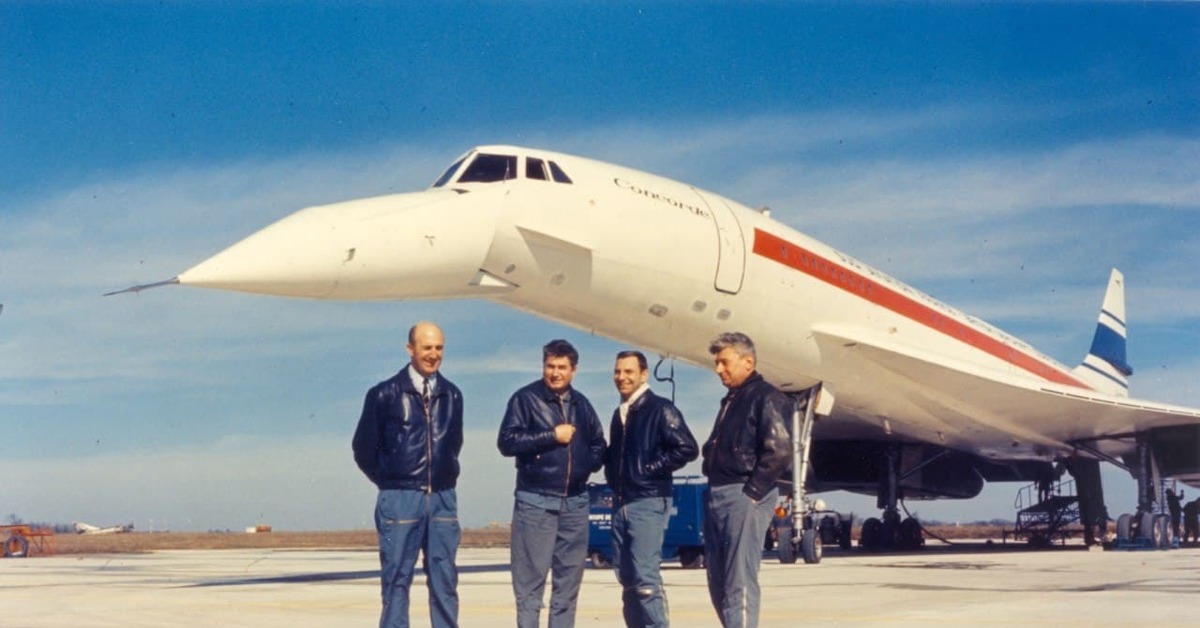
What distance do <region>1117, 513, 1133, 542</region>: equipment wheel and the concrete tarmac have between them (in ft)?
21.9

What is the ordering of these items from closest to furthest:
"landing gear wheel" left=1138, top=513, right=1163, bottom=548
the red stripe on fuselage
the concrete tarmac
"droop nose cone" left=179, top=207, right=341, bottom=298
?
the concrete tarmac, "droop nose cone" left=179, top=207, right=341, bottom=298, the red stripe on fuselage, "landing gear wheel" left=1138, top=513, right=1163, bottom=548

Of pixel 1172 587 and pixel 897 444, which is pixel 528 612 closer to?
pixel 1172 587

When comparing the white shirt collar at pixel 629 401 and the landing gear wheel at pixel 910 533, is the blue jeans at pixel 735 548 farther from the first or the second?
the landing gear wheel at pixel 910 533

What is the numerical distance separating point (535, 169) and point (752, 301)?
390cm

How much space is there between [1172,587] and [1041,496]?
67.8 feet

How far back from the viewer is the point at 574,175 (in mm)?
13258

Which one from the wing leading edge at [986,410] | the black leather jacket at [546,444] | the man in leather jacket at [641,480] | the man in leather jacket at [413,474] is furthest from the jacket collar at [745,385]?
the wing leading edge at [986,410]

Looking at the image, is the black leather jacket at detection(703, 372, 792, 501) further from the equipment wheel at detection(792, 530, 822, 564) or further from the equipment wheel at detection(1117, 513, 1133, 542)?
the equipment wheel at detection(1117, 513, 1133, 542)

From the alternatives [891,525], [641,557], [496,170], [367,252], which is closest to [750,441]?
[641,557]

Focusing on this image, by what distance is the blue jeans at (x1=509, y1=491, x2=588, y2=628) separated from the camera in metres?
6.68

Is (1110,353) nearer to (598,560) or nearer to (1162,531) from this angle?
(1162,531)

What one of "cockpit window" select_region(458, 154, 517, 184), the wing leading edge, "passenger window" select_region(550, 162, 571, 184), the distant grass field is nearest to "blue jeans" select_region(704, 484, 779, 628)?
"cockpit window" select_region(458, 154, 517, 184)

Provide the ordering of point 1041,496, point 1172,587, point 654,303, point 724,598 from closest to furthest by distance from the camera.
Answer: point 724,598 → point 1172,587 → point 654,303 → point 1041,496

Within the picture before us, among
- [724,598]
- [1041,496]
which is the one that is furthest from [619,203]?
[1041,496]
